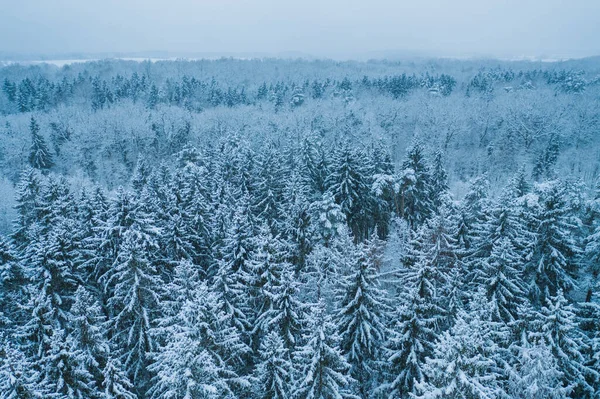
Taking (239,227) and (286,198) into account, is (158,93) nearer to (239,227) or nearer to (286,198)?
(286,198)

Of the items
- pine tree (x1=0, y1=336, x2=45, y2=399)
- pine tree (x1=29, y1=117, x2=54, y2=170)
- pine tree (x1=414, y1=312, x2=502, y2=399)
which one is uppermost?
pine tree (x1=414, y1=312, x2=502, y2=399)

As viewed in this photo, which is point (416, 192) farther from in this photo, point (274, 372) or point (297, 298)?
point (274, 372)

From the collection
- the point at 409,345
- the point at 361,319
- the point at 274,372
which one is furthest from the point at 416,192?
the point at 274,372

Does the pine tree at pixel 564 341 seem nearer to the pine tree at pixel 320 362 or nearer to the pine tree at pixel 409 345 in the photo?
the pine tree at pixel 409 345

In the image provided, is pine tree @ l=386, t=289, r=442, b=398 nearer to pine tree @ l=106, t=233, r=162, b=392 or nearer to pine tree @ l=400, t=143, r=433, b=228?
pine tree @ l=106, t=233, r=162, b=392

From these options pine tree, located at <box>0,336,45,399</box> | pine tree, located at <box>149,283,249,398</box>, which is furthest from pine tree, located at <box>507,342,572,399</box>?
pine tree, located at <box>0,336,45,399</box>

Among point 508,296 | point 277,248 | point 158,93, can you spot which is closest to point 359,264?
point 277,248

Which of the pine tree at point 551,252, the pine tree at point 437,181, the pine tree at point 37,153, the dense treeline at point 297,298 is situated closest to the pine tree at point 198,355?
the dense treeline at point 297,298
